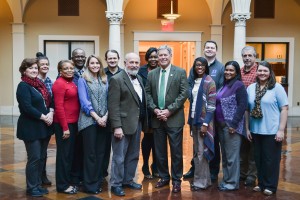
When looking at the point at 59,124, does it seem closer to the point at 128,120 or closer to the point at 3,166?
the point at 128,120

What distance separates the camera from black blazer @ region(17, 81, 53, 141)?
18.7ft

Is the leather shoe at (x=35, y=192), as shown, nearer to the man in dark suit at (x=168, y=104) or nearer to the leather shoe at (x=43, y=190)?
the leather shoe at (x=43, y=190)

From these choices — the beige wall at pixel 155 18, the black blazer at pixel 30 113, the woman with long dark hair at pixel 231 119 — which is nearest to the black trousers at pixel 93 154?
the black blazer at pixel 30 113

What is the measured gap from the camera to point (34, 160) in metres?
5.88

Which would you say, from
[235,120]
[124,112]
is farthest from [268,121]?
[124,112]

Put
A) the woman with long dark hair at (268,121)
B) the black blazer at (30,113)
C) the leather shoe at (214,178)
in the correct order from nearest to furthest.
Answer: the black blazer at (30,113) → the woman with long dark hair at (268,121) → the leather shoe at (214,178)

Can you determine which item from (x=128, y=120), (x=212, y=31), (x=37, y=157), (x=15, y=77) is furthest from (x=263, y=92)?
(x=15, y=77)

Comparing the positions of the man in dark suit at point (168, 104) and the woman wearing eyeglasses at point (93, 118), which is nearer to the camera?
the woman wearing eyeglasses at point (93, 118)

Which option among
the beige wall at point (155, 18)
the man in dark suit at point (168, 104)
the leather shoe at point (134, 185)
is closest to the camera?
the man in dark suit at point (168, 104)

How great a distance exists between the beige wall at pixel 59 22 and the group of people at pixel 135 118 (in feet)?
36.0

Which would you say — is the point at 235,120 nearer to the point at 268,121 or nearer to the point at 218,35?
the point at 268,121

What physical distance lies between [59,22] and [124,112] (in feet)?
39.1

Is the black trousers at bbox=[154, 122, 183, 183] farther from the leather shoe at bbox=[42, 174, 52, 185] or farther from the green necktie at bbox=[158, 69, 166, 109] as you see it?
the leather shoe at bbox=[42, 174, 52, 185]

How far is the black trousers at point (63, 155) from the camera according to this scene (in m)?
6.00
